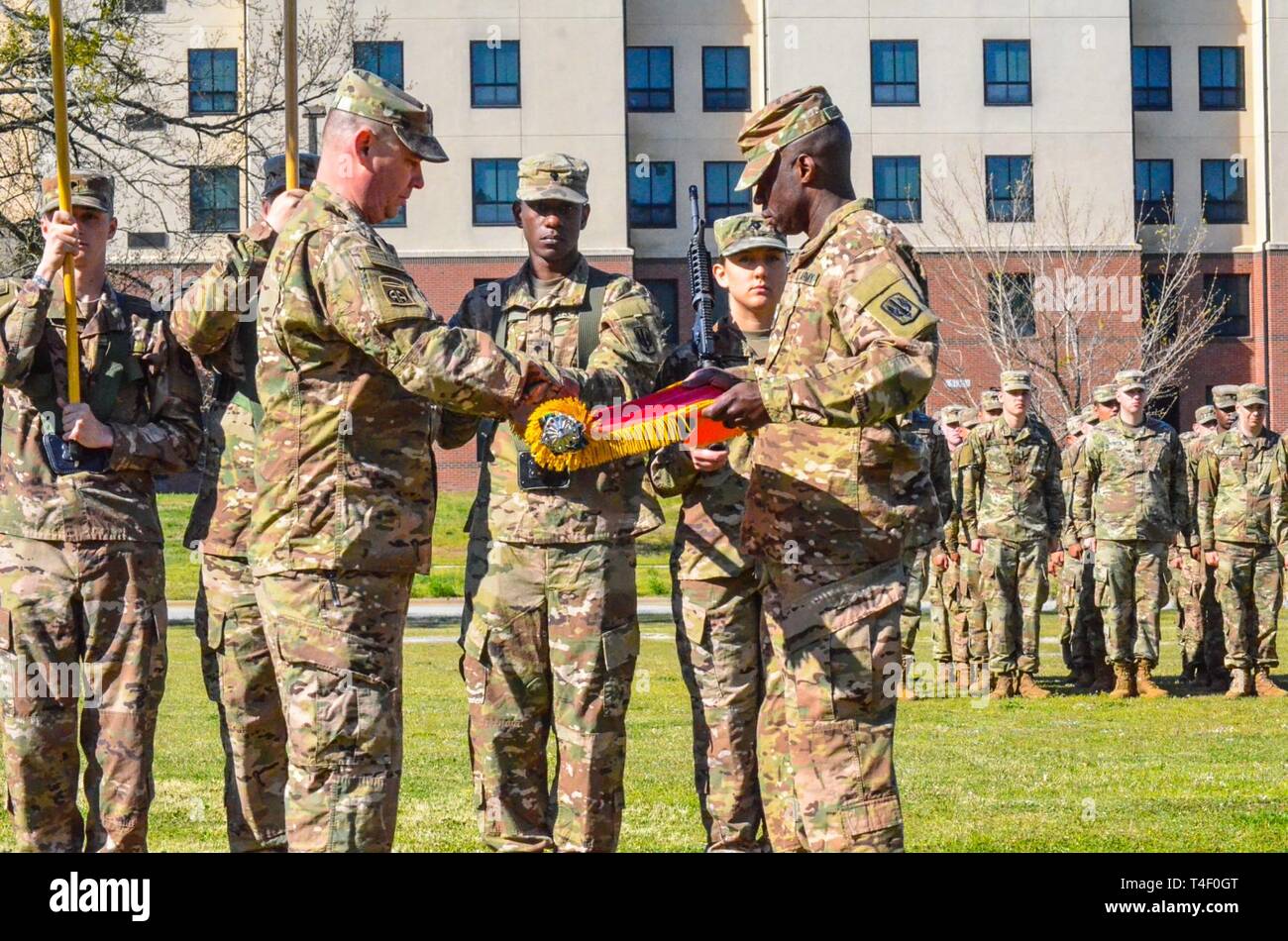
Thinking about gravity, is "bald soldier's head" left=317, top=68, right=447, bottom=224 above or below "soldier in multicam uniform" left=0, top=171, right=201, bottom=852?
above

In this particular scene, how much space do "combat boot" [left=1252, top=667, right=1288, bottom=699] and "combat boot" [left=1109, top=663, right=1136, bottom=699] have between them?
1238mm

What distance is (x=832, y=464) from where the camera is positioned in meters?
6.03

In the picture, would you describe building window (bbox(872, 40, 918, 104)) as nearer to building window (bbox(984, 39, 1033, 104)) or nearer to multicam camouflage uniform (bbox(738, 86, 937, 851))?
building window (bbox(984, 39, 1033, 104))

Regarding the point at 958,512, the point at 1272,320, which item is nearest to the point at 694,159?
the point at 1272,320

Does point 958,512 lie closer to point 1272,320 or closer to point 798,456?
point 798,456

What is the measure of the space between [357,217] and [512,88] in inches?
1479

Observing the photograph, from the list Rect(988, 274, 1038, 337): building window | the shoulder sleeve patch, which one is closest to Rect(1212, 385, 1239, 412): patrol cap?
the shoulder sleeve patch

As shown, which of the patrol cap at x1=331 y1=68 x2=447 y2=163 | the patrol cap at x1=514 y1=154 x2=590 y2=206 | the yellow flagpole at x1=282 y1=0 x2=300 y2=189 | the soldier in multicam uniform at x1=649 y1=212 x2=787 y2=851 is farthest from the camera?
the soldier in multicam uniform at x1=649 y1=212 x2=787 y2=851

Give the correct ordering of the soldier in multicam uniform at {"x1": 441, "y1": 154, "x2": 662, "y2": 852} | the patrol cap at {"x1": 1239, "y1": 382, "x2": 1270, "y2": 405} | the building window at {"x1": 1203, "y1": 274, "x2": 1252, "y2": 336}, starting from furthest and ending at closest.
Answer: the building window at {"x1": 1203, "y1": 274, "x2": 1252, "y2": 336}
the patrol cap at {"x1": 1239, "y1": 382, "x2": 1270, "y2": 405}
the soldier in multicam uniform at {"x1": 441, "y1": 154, "x2": 662, "y2": 852}

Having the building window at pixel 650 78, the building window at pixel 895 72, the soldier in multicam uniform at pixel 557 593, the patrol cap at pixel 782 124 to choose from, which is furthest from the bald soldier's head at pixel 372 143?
the building window at pixel 650 78

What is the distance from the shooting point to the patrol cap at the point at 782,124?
602cm

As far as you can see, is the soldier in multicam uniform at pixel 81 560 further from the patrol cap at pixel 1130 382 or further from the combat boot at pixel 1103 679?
the combat boot at pixel 1103 679

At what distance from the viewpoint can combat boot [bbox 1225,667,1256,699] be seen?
51.6 ft

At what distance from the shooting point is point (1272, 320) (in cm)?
4678
